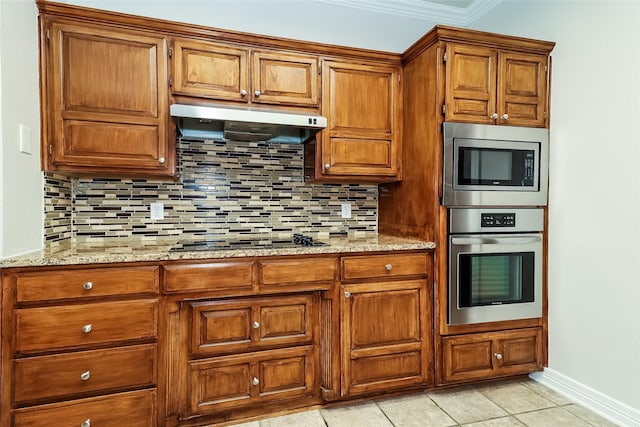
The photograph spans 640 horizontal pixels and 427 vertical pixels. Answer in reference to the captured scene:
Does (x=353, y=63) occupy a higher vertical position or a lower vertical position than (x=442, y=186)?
higher

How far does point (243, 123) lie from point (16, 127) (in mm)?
1106

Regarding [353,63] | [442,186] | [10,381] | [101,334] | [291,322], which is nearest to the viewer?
[10,381]

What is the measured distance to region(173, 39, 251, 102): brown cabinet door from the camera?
209 centimetres

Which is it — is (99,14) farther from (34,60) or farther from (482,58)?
(482,58)

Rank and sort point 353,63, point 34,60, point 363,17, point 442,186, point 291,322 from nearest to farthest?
1. point 34,60
2. point 291,322
3. point 442,186
4. point 353,63
5. point 363,17

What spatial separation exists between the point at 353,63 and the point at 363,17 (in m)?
0.70

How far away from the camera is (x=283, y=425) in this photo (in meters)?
1.90

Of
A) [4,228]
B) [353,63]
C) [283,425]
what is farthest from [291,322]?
[353,63]

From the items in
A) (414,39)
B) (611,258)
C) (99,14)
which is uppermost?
(414,39)

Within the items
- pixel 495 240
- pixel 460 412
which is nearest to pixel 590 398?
pixel 460 412

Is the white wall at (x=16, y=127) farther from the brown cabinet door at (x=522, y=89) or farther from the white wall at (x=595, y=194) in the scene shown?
the white wall at (x=595, y=194)

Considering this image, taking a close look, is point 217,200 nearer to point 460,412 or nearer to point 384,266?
point 384,266

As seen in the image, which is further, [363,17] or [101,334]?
[363,17]

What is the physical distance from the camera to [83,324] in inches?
65.4
